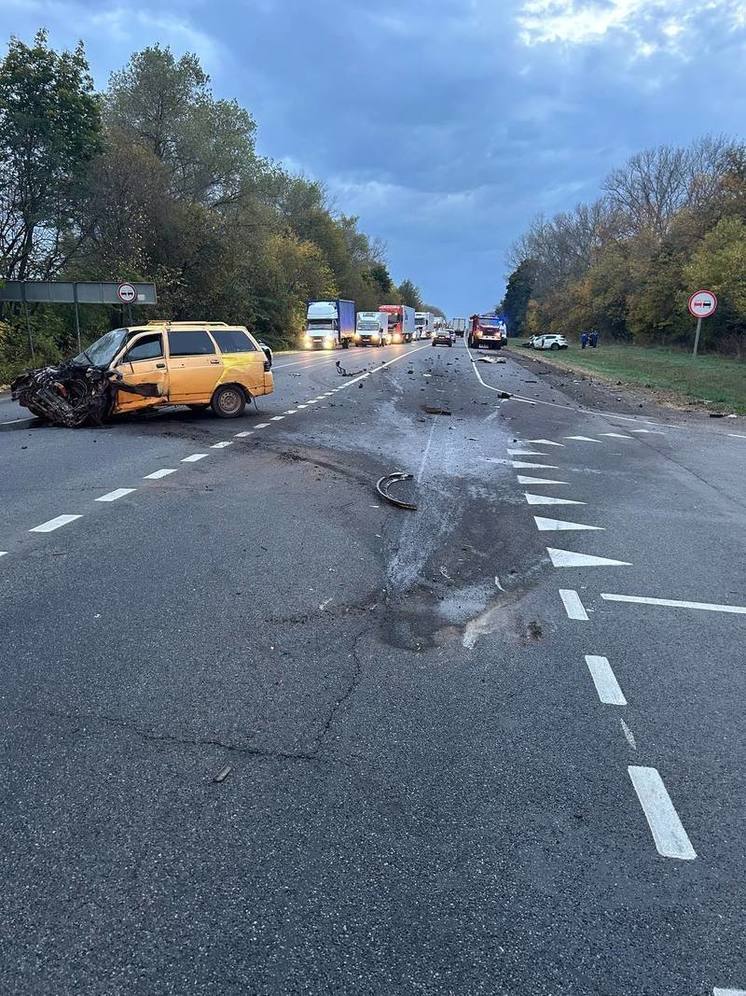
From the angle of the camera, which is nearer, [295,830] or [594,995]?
[594,995]

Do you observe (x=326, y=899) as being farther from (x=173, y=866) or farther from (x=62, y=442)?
(x=62, y=442)

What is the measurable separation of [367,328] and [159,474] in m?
51.5

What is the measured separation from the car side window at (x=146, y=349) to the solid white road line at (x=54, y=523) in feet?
20.8

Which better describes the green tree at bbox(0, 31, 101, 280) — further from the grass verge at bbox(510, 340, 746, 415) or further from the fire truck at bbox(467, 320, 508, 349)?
the fire truck at bbox(467, 320, 508, 349)

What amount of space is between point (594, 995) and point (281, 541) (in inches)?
180

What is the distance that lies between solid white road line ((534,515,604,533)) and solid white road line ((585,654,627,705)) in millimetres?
2818

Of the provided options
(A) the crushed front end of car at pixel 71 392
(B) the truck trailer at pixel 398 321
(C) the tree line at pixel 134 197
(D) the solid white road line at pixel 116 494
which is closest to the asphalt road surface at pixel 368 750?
(D) the solid white road line at pixel 116 494

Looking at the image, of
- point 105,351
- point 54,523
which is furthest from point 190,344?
point 54,523

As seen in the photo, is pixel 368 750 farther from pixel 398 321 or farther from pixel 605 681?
pixel 398 321

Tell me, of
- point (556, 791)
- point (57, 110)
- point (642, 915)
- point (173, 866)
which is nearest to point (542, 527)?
point (556, 791)

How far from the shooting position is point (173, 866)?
2498 millimetres

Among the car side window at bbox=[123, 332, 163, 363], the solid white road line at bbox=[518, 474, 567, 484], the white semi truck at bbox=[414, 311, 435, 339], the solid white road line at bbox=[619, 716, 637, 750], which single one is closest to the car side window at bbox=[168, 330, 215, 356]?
the car side window at bbox=[123, 332, 163, 363]

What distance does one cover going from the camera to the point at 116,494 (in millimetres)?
7707

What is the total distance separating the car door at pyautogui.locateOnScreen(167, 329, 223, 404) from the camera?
42.7 ft
